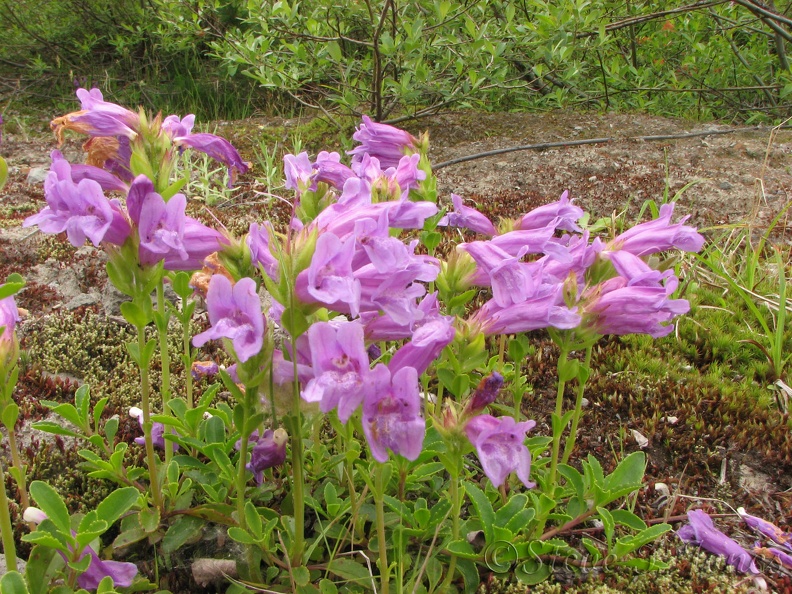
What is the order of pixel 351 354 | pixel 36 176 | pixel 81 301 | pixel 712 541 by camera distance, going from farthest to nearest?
pixel 36 176 → pixel 81 301 → pixel 712 541 → pixel 351 354

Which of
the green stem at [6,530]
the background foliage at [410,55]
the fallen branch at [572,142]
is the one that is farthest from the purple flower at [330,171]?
the fallen branch at [572,142]

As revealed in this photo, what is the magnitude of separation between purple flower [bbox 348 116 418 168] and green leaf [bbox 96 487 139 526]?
50.7 inches

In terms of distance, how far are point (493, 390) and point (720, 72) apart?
24.2ft

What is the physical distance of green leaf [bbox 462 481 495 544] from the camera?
1.52 m

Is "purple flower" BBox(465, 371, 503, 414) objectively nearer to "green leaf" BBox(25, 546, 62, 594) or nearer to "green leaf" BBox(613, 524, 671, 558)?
"green leaf" BBox(613, 524, 671, 558)

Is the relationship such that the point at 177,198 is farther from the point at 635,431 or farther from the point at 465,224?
the point at 635,431

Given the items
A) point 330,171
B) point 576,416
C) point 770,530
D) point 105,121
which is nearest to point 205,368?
point 330,171

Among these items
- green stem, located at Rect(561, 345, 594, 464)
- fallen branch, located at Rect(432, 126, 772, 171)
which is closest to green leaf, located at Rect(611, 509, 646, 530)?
green stem, located at Rect(561, 345, 594, 464)

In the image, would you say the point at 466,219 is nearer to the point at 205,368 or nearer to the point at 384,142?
the point at 384,142

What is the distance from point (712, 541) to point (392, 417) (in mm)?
1213

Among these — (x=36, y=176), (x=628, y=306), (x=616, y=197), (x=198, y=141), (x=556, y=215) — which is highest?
(x=198, y=141)

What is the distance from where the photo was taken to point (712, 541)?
180cm

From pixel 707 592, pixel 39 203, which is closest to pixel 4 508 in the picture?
pixel 707 592

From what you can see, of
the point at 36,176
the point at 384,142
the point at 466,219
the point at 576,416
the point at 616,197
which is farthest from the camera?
the point at 36,176
